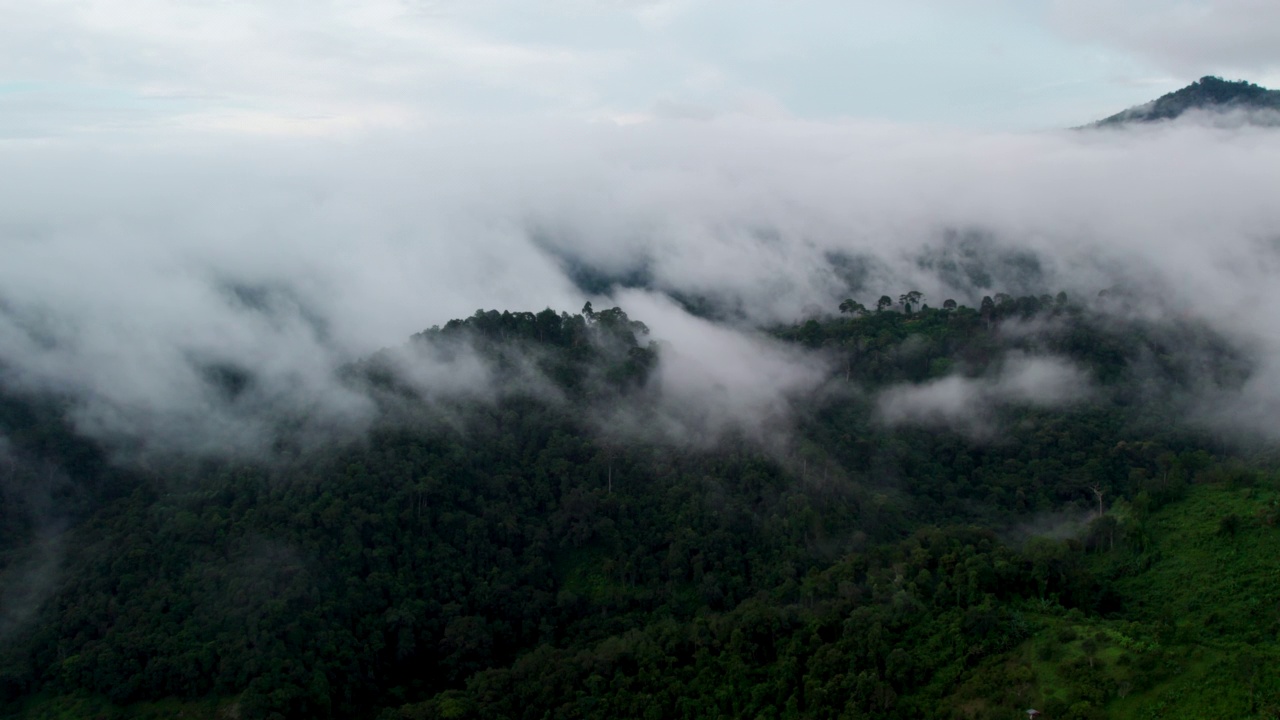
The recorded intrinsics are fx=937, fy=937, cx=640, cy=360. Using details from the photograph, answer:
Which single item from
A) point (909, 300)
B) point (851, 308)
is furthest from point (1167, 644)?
point (909, 300)

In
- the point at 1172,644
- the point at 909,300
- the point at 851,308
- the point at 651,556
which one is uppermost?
the point at 909,300

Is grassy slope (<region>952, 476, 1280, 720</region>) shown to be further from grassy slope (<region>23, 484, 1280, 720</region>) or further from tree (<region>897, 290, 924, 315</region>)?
tree (<region>897, 290, 924, 315</region>)

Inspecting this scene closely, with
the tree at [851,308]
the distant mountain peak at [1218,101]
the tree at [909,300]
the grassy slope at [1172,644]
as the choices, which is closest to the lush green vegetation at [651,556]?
the grassy slope at [1172,644]

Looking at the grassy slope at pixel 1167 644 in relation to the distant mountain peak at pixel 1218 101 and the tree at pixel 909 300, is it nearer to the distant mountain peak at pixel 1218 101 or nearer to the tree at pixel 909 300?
the tree at pixel 909 300


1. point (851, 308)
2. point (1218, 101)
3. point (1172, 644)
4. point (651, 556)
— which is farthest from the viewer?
point (1218, 101)

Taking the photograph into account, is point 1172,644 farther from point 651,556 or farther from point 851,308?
point 851,308

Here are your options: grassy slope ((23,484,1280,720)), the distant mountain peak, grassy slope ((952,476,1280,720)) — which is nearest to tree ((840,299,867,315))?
grassy slope ((23,484,1280,720))
